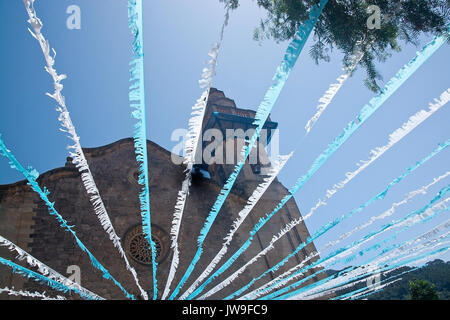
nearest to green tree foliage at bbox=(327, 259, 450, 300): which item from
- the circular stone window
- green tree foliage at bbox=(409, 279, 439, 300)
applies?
green tree foliage at bbox=(409, 279, 439, 300)

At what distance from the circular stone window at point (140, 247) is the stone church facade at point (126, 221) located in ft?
0.10

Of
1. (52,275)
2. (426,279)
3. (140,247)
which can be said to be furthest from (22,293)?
(426,279)

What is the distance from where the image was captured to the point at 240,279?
33.0 feet

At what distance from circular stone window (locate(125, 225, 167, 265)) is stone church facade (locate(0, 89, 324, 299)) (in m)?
0.03

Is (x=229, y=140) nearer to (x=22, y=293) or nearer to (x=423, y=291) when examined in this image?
(x=22, y=293)

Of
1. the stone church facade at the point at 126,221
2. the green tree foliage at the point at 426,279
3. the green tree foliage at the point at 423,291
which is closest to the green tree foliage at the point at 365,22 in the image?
the stone church facade at the point at 126,221

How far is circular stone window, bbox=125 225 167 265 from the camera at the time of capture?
9266 mm

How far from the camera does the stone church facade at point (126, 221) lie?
827cm

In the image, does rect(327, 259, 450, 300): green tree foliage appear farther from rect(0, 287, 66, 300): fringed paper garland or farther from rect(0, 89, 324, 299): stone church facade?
rect(0, 287, 66, 300): fringed paper garland

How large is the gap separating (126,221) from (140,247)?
0.96m
